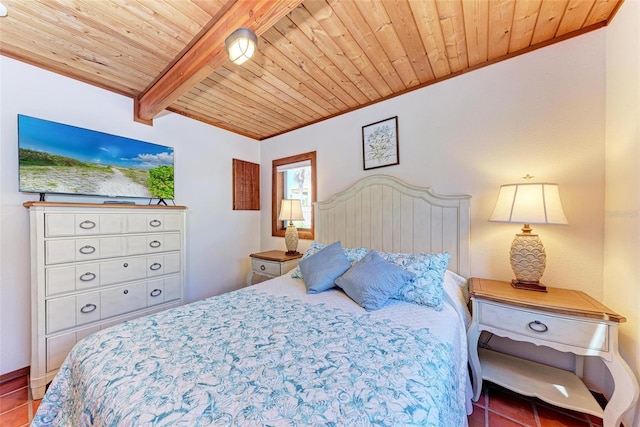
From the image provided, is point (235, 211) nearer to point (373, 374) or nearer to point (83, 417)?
point (83, 417)

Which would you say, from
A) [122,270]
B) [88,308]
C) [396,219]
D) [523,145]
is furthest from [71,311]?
[523,145]

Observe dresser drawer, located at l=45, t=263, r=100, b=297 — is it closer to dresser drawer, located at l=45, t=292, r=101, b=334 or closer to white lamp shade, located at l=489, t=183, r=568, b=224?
dresser drawer, located at l=45, t=292, r=101, b=334

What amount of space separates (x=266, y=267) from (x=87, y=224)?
5.21ft

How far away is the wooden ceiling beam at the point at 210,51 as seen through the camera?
1208 millimetres

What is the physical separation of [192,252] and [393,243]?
7.41 feet

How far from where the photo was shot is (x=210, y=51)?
151cm

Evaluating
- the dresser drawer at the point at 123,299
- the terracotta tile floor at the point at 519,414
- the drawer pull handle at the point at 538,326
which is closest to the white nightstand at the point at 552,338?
the drawer pull handle at the point at 538,326

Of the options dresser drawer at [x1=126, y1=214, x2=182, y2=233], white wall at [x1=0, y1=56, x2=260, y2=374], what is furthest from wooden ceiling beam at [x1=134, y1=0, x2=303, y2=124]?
dresser drawer at [x1=126, y1=214, x2=182, y2=233]

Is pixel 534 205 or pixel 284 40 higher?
pixel 284 40

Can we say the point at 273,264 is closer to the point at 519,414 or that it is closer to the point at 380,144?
the point at 380,144

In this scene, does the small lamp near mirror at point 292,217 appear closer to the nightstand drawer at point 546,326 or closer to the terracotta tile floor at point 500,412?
the nightstand drawer at point 546,326

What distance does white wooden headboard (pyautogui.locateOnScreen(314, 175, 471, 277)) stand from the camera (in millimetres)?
1932

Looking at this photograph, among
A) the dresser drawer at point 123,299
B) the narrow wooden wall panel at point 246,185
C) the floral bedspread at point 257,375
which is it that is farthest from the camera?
the narrow wooden wall panel at point 246,185

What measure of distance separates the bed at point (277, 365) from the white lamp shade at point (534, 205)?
60 cm
